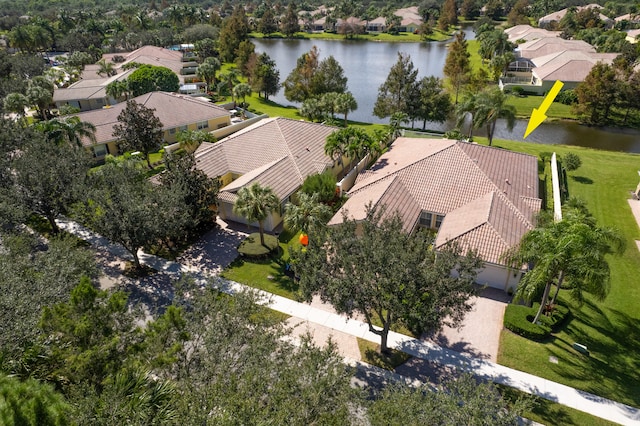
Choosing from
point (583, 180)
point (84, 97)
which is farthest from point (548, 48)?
point (84, 97)

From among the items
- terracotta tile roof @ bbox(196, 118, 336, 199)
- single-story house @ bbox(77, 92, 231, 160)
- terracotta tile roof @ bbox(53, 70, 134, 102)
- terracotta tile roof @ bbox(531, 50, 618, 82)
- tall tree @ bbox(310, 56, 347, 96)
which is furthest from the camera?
terracotta tile roof @ bbox(531, 50, 618, 82)

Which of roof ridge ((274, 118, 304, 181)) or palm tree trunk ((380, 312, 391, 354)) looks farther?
roof ridge ((274, 118, 304, 181))

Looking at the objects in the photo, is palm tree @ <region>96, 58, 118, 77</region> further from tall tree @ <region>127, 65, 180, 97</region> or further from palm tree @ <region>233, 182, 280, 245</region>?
palm tree @ <region>233, 182, 280, 245</region>

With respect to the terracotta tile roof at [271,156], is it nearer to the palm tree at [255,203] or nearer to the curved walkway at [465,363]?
the palm tree at [255,203]

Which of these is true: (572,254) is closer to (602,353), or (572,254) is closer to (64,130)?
(602,353)

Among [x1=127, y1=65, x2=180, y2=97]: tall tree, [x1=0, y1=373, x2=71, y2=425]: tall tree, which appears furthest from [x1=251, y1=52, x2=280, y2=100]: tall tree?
[x1=0, y1=373, x2=71, y2=425]: tall tree

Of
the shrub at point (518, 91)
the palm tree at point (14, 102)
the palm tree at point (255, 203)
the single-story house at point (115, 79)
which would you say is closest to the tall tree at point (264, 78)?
the single-story house at point (115, 79)
